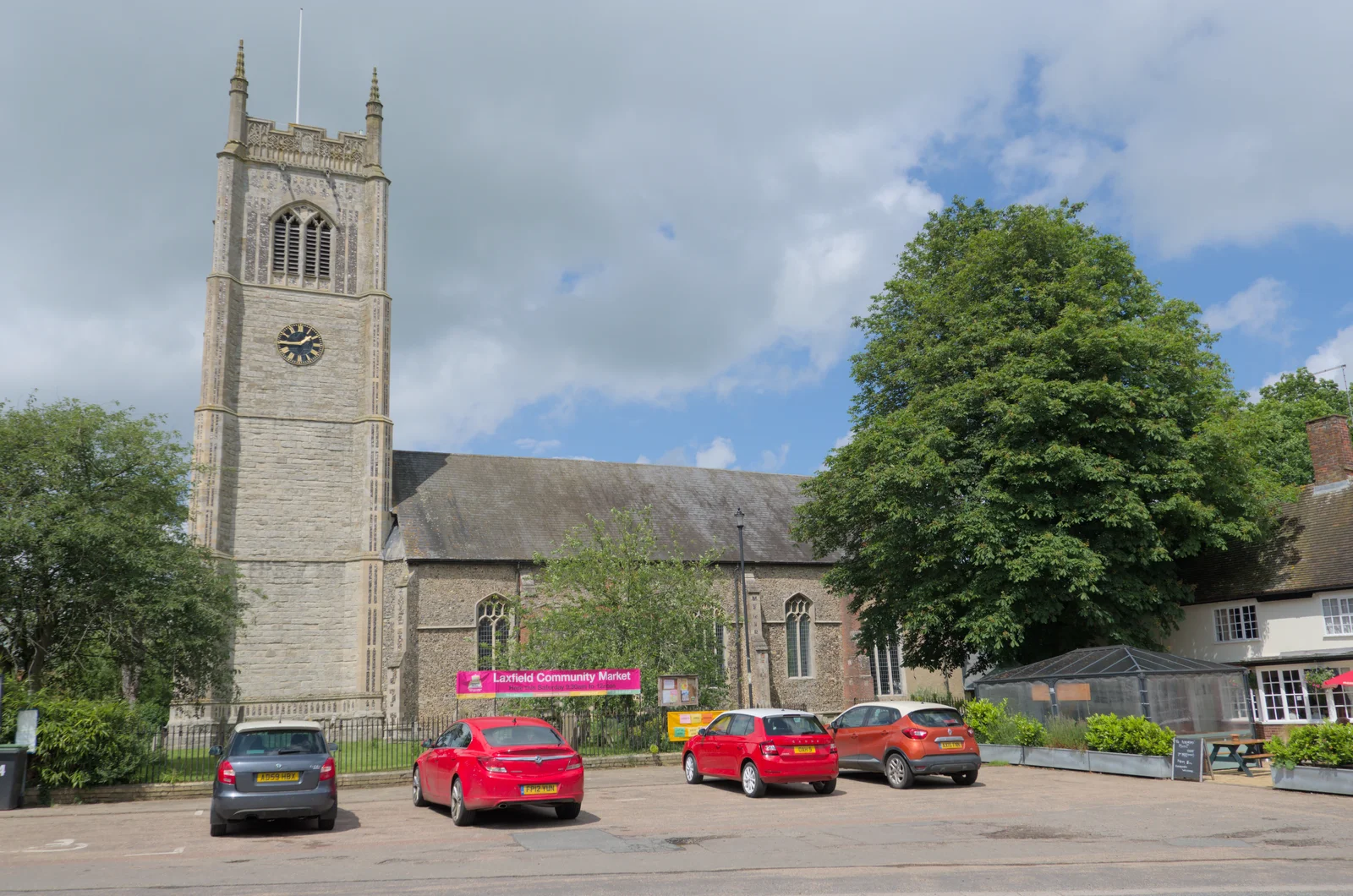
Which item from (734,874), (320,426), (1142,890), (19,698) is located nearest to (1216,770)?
(1142,890)

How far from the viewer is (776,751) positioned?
15.7m

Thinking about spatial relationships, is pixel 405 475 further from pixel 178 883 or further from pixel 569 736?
pixel 178 883

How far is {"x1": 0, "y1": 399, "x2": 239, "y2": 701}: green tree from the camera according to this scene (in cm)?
1998

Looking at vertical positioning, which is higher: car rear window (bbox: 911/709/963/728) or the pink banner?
the pink banner

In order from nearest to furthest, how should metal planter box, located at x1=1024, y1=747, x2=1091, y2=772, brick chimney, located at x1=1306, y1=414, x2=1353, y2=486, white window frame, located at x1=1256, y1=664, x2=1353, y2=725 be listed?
1. metal planter box, located at x1=1024, y1=747, x2=1091, y2=772
2. white window frame, located at x1=1256, y1=664, x2=1353, y2=725
3. brick chimney, located at x1=1306, y1=414, x2=1353, y2=486

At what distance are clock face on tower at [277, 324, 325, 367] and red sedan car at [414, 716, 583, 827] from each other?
992 inches

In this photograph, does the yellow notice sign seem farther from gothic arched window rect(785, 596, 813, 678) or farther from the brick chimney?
the brick chimney

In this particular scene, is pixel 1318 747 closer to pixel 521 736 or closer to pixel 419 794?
pixel 521 736

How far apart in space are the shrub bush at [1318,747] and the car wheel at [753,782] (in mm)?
8680

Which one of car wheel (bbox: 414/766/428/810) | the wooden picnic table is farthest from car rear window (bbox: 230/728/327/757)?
the wooden picnic table

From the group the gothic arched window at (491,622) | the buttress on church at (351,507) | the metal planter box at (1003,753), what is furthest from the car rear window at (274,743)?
the gothic arched window at (491,622)

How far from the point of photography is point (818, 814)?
45.1ft

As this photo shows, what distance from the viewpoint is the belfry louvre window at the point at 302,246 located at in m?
36.6

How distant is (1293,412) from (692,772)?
35.3 meters
